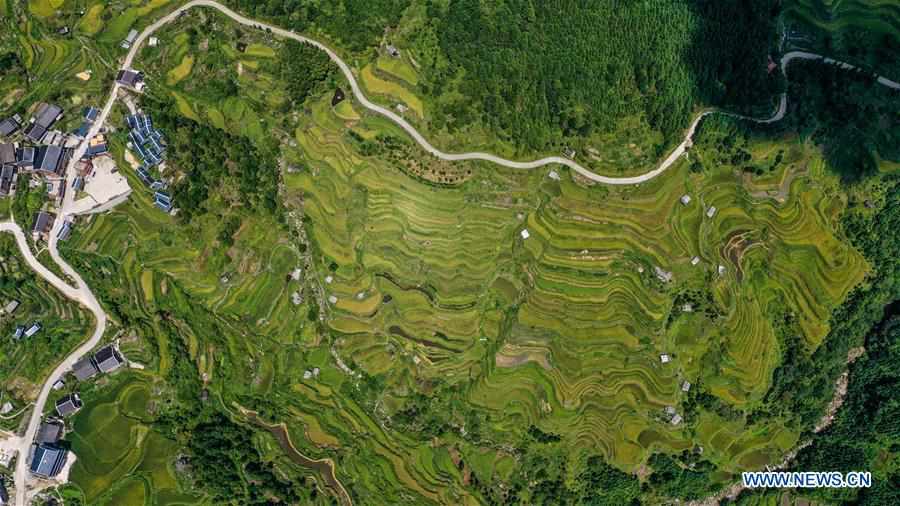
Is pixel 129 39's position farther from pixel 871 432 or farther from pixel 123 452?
pixel 871 432

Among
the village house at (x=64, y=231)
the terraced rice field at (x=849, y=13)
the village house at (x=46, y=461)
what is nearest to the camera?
the village house at (x=46, y=461)

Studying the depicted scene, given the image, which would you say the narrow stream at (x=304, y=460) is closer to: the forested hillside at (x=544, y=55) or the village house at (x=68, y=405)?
the village house at (x=68, y=405)

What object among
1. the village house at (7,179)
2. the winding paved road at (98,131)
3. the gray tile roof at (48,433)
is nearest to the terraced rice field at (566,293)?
the winding paved road at (98,131)

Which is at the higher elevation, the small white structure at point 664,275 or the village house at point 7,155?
the small white structure at point 664,275

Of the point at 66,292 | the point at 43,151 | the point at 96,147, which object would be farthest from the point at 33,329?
the point at 96,147

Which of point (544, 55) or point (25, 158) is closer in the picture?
point (25, 158)

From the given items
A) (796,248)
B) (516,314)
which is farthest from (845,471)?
(516,314)
